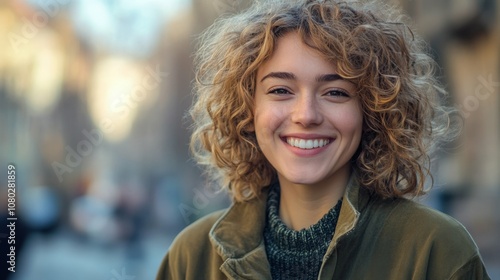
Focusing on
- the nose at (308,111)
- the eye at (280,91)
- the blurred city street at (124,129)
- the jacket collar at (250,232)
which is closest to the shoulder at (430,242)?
the jacket collar at (250,232)

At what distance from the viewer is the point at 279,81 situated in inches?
123

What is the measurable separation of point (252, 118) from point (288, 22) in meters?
0.41

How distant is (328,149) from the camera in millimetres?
3113

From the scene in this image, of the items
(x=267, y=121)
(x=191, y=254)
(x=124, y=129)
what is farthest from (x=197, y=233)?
A: (x=124, y=129)

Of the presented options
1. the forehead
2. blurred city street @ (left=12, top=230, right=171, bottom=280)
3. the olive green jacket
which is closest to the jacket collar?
the olive green jacket

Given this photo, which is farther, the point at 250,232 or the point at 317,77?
the point at 250,232

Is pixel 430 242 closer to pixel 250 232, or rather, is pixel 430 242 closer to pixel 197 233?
pixel 250 232

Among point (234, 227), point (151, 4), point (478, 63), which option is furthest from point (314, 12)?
point (151, 4)

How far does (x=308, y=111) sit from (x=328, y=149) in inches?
6.5

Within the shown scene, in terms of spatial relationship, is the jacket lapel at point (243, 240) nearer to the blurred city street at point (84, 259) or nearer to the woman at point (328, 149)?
the woman at point (328, 149)

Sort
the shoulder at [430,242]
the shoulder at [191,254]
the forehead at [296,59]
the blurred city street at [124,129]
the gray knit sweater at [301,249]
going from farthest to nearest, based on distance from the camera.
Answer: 1. the blurred city street at [124,129]
2. the shoulder at [191,254]
3. the gray knit sweater at [301,249]
4. the forehead at [296,59]
5. the shoulder at [430,242]

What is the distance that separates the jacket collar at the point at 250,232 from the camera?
3115 mm

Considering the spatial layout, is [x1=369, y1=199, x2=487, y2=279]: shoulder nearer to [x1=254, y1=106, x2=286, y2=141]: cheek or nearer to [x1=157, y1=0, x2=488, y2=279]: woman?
[x1=157, y1=0, x2=488, y2=279]: woman

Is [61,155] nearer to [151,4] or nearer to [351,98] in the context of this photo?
[151,4]
